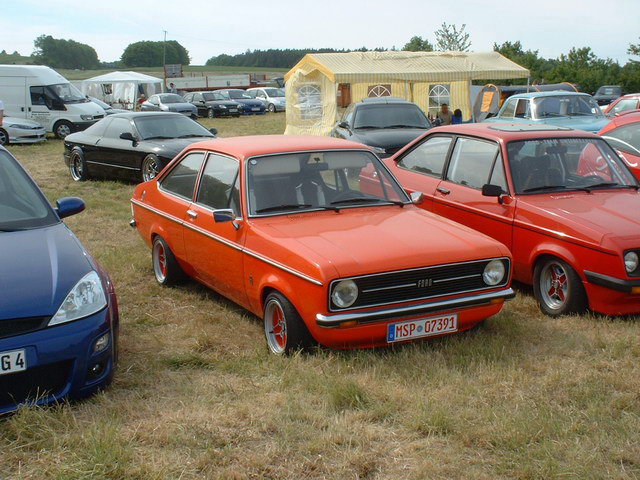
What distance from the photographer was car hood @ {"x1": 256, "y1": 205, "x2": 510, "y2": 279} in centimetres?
494

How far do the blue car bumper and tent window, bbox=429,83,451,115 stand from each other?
22126mm

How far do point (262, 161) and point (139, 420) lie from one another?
2441mm

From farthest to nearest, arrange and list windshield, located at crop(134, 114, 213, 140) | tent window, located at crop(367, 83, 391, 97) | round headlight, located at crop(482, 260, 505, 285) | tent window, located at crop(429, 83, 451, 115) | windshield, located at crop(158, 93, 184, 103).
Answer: windshield, located at crop(158, 93, 184, 103), tent window, located at crop(367, 83, 391, 97), tent window, located at crop(429, 83, 451, 115), windshield, located at crop(134, 114, 213, 140), round headlight, located at crop(482, 260, 505, 285)

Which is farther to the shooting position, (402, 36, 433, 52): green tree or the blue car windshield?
(402, 36, 433, 52): green tree

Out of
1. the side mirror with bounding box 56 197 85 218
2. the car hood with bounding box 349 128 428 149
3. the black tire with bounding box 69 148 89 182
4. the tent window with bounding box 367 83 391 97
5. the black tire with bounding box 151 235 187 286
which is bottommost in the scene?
the black tire with bounding box 69 148 89 182

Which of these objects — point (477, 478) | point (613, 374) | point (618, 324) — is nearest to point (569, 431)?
point (477, 478)

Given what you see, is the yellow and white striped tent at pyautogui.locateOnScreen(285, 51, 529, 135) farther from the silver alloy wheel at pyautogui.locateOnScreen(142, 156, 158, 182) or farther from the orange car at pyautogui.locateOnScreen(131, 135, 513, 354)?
the orange car at pyautogui.locateOnScreen(131, 135, 513, 354)

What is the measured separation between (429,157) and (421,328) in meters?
3.31

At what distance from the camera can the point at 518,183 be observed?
6922mm

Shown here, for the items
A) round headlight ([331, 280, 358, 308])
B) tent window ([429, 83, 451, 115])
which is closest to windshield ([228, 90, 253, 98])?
tent window ([429, 83, 451, 115])

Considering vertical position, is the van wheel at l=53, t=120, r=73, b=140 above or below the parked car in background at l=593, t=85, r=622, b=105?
below

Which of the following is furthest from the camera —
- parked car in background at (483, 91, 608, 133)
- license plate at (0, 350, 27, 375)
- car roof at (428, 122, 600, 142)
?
parked car in background at (483, 91, 608, 133)

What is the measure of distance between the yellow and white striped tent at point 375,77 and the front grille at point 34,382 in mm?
19457

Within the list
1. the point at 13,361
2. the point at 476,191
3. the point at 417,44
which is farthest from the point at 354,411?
the point at 417,44
